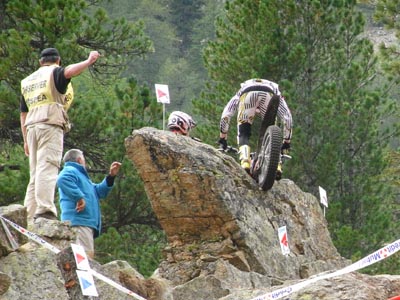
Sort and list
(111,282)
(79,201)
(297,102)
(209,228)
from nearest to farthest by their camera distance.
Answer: (111,282) < (79,201) < (209,228) < (297,102)

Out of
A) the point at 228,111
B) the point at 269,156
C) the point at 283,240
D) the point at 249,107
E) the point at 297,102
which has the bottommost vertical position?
the point at 297,102

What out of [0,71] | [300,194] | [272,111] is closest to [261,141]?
[272,111]

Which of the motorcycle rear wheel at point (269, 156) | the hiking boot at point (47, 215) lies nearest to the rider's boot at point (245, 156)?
the motorcycle rear wheel at point (269, 156)

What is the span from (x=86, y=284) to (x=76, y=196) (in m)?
2.42

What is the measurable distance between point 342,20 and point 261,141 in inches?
480

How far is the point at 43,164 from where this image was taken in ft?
35.3

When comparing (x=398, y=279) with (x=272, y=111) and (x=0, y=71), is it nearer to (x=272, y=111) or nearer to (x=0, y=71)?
(x=272, y=111)

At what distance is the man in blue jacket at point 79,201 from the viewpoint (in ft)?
35.6

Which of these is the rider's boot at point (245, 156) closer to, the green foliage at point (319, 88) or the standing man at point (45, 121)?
the standing man at point (45, 121)

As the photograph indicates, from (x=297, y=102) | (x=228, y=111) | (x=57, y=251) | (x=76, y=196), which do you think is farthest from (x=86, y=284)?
(x=297, y=102)

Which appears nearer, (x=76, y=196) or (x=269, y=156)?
(x=76, y=196)

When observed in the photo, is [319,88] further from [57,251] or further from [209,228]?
[57,251]

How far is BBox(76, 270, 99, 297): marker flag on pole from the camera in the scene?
27.6 ft

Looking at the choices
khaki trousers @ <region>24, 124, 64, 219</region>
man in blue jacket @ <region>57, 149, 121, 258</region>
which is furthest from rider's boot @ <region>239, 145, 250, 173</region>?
khaki trousers @ <region>24, 124, 64, 219</region>
